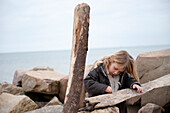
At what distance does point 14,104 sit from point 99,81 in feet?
8.03

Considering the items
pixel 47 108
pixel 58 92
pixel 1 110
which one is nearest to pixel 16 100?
pixel 1 110

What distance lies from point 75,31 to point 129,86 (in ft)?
3.71

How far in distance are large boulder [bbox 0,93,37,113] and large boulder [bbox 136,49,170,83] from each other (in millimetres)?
2592

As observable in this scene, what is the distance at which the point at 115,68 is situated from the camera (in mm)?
2748

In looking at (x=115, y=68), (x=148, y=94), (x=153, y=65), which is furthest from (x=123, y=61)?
(x=153, y=65)

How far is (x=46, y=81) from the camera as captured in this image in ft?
18.7

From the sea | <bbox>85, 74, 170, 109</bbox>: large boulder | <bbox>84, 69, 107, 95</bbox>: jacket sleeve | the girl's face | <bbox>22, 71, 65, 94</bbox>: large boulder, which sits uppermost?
the girl's face

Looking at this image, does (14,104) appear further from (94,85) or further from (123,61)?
(123,61)

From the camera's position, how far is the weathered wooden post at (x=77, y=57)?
232 centimetres

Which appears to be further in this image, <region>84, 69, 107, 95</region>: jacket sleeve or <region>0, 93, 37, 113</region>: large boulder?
<region>0, 93, 37, 113</region>: large boulder

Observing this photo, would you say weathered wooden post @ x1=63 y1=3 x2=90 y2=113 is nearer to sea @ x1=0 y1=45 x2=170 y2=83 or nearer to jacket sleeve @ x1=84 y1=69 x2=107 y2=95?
jacket sleeve @ x1=84 y1=69 x2=107 y2=95

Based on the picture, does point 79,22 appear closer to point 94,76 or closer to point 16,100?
point 94,76

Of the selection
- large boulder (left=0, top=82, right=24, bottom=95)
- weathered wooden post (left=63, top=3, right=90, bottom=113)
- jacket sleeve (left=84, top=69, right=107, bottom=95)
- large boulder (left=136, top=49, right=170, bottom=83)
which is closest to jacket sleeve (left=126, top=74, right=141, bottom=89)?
jacket sleeve (left=84, top=69, right=107, bottom=95)

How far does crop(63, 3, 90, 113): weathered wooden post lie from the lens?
7.61 ft
